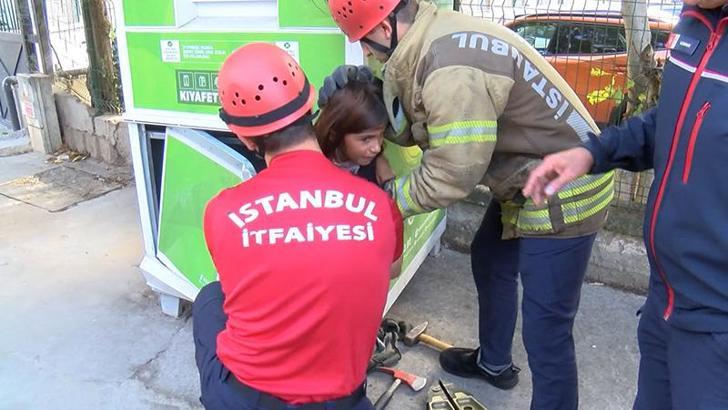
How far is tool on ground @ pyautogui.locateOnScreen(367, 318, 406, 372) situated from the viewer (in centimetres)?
270

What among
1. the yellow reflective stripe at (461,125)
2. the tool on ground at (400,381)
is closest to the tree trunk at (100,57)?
the tool on ground at (400,381)

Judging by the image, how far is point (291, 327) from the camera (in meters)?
1.44

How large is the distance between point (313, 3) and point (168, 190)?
44.7 inches

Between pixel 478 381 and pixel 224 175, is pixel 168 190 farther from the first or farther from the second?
pixel 478 381

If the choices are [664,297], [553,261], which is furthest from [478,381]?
[664,297]

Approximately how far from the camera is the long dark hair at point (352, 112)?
1972 millimetres

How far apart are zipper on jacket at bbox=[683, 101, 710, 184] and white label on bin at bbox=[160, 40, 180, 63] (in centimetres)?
209

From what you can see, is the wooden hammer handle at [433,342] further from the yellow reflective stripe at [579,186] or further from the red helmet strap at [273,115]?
the red helmet strap at [273,115]

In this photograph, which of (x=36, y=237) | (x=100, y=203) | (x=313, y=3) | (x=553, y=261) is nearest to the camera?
(x=553, y=261)

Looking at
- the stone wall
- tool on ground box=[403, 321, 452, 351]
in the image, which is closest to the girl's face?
tool on ground box=[403, 321, 452, 351]

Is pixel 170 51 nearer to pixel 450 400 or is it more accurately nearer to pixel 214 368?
pixel 214 368

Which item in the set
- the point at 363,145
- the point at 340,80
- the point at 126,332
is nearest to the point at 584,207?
the point at 363,145

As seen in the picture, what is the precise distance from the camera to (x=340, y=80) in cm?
199

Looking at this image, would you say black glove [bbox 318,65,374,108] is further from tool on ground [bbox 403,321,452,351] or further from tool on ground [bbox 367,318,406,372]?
tool on ground [bbox 403,321,452,351]
